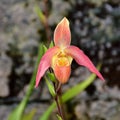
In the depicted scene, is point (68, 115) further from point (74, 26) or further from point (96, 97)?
point (74, 26)

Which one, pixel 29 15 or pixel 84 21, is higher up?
pixel 29 15

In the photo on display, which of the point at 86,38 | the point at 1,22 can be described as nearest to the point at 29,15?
the point at 1,22

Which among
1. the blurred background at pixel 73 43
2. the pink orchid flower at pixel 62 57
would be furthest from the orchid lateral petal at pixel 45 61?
the blurred background at pixel 73 43

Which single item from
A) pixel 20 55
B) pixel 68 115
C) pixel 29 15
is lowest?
pixel 68 115

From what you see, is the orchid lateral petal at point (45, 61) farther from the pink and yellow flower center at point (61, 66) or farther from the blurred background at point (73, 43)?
the blurred background at point (73, 43)

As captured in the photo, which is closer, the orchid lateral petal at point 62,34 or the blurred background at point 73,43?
the orchid lateral petal at point 62,34

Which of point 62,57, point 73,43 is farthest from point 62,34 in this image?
point 73,43
